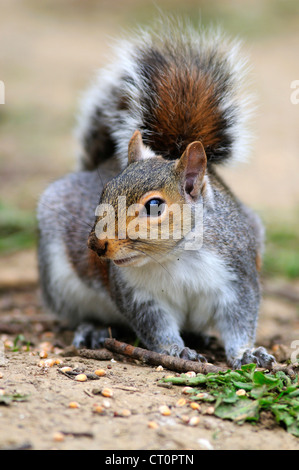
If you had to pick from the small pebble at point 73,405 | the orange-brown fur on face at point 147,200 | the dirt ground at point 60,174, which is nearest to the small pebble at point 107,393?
the dirt ground at point 60,174

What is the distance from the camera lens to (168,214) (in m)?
2.48

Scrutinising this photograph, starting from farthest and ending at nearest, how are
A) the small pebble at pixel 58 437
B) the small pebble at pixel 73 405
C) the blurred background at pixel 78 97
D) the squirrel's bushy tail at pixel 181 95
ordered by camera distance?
the blurred background at pixel 78 97 → the squirrel's bushy tail at pixel 181 95 → the small pebble at pixel 73 405 → the small pebble at pixel 58 437

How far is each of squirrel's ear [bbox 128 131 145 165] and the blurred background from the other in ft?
2.79

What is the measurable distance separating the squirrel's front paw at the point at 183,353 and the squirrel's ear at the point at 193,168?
0.69 meters

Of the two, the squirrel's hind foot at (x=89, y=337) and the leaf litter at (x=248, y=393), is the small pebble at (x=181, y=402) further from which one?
the squirrel's hind foot at (x=89, y=337)

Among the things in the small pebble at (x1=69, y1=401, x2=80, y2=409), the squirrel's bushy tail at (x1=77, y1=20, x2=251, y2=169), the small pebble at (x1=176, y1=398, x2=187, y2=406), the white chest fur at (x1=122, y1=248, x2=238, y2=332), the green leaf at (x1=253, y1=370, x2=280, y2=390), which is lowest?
the small pebble at (x1=176, y1=398, x2=187, y2=406)

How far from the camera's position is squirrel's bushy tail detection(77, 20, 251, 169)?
294 cm

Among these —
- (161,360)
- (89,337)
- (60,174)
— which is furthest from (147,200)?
(60,174)

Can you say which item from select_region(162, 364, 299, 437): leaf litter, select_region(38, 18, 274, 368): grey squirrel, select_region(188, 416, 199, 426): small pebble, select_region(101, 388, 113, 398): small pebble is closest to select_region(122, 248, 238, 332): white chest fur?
select_region(38, 18, 274, 368): grey squirrel

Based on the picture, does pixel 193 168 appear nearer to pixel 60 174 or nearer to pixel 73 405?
pixel 73 405

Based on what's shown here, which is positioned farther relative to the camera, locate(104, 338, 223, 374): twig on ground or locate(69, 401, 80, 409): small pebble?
locate(104, 338, 223, 374): twig on ground

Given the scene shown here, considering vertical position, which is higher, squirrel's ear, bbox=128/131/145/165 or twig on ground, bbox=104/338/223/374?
squirrel's ear, bbox=128/131/145/165

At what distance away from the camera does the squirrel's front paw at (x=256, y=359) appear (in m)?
2.63

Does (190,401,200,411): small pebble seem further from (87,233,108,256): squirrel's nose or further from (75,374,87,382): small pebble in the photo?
(87,233,108,256): squirrel's nose
